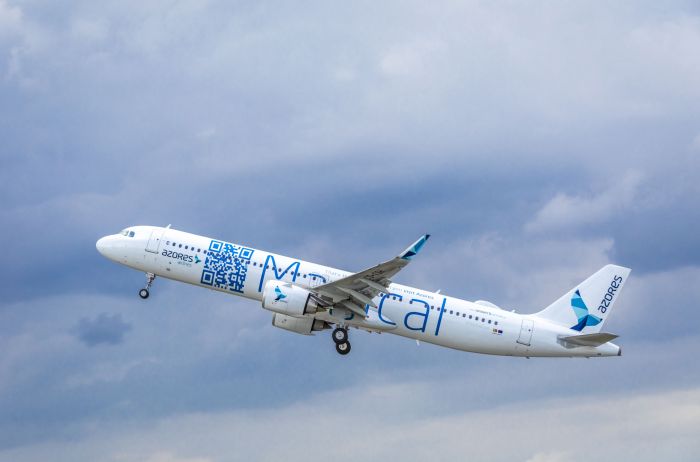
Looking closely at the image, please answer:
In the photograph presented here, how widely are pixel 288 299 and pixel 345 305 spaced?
4.45m

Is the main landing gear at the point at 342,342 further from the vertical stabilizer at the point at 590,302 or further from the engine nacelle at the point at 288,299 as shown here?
the vertical stabilizer at the point at 590,302

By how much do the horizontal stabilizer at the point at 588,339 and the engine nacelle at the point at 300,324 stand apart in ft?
57.0

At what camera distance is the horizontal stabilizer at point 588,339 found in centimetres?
7350

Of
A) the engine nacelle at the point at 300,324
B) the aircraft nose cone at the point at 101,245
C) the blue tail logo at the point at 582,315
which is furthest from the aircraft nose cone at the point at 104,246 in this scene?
the blue tail logo at the point at 582,315

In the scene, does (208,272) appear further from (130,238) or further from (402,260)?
(402,260)

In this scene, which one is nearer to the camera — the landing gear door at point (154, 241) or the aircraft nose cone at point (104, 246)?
the landing gear door at point (154, 241)

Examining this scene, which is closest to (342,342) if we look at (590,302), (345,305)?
(345,305)

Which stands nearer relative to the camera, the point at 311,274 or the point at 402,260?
the point at 402,260

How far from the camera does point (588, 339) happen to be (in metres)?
74.9

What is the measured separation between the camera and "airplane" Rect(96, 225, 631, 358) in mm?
73875

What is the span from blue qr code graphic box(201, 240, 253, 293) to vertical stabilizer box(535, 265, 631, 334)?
2207 cm

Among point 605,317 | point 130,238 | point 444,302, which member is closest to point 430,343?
point 444,302

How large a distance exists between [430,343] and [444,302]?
3218 millimetres

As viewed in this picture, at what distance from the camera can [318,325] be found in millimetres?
77125
